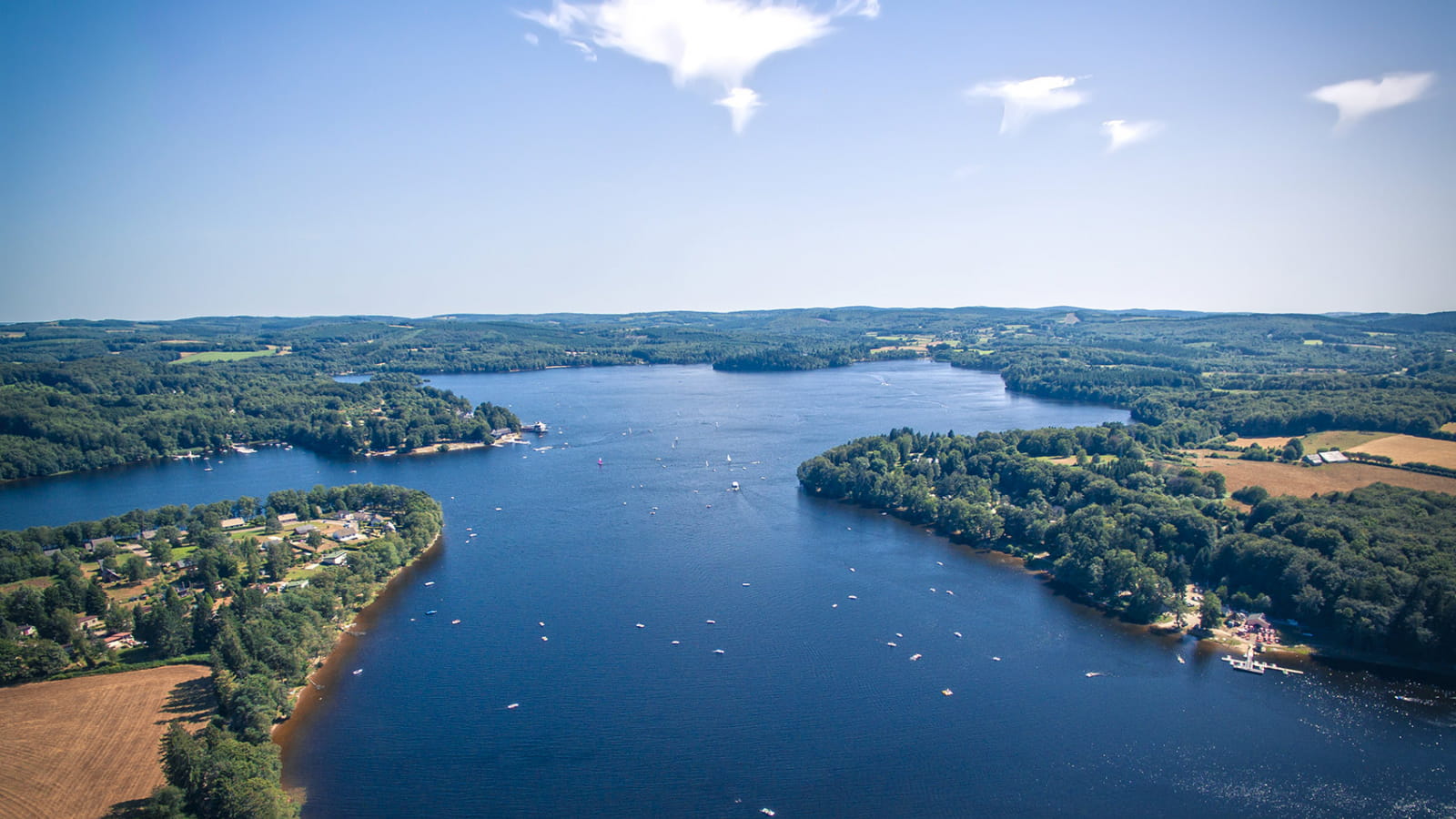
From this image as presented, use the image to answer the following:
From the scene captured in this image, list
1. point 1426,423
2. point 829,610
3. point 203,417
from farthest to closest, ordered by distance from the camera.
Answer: point 203,417 < point 1426,423 < point 829,610

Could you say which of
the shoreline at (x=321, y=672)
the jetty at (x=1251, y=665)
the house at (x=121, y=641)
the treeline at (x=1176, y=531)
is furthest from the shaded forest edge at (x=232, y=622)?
the jetty at (x=1251, y=665)

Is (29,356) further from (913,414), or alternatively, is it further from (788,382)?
(913,414)

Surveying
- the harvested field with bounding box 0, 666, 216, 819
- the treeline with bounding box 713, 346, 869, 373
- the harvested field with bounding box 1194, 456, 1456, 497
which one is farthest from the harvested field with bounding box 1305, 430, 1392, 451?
the treeline with bounding box 713, 346, 869, 373

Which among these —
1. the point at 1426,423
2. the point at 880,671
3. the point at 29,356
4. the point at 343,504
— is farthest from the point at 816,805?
the point at 29,356

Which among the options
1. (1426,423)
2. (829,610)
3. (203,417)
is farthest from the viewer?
(203,417)

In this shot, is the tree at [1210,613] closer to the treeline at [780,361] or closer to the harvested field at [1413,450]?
A: the harvested field at [1413,450]

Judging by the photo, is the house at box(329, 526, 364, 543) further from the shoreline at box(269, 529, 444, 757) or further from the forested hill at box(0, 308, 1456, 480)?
the forested hill at box(0, 308, 1456, 480)
